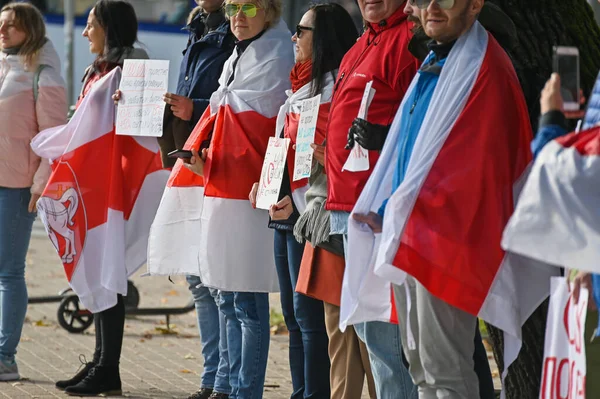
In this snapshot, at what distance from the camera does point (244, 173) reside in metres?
6.06

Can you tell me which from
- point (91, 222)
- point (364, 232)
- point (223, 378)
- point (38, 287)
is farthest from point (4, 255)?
point (38, 287)

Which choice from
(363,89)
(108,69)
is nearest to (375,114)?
(363,89)

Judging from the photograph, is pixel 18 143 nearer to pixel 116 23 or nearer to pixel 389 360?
pixel 116 23

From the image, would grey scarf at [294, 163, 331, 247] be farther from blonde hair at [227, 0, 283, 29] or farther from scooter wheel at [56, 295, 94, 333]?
scooter wheel at [56, 295, 94, 333]

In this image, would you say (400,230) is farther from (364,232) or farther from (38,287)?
(38,287)

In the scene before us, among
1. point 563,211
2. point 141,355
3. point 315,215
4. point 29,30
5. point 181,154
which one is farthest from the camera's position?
point 141,355

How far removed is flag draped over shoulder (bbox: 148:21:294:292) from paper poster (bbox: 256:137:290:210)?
1.00 feet

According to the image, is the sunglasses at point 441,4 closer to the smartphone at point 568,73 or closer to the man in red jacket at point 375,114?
the man in red jacket at point 375,114

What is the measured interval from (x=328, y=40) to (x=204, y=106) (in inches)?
45.0

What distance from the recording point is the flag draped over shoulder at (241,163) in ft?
19.7

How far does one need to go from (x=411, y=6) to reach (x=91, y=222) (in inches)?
123

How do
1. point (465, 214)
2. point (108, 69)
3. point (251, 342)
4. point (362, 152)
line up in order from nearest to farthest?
point (465, 214) < point (362, 152) < point (251, 342) < point (108, 69)

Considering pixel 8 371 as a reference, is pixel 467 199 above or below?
above

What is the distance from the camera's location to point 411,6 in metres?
4.57
